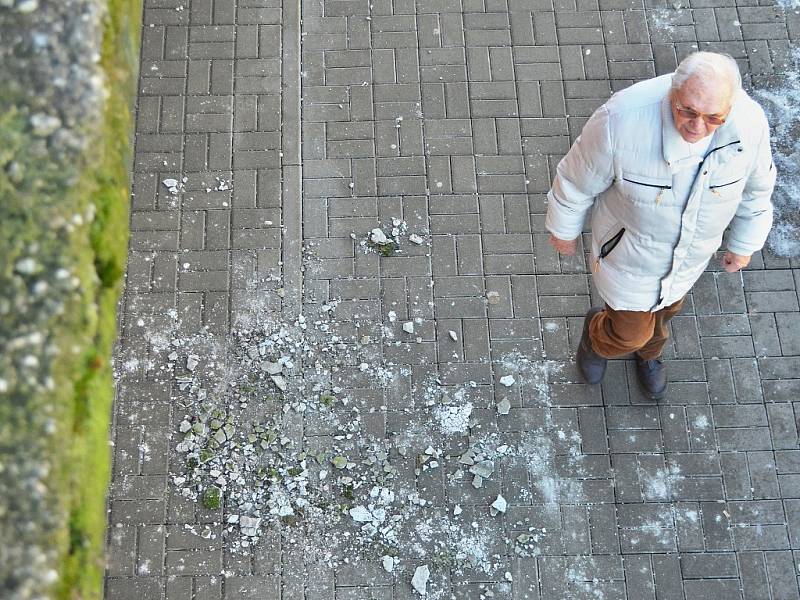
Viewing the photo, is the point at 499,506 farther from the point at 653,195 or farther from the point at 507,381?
the point at 653,195

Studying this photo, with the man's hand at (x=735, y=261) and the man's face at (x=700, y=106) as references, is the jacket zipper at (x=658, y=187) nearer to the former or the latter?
the man's face at (x=700, y=106)

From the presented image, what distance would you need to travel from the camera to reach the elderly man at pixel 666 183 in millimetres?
3279

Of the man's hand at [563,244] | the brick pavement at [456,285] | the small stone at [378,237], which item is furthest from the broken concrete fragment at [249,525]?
the man's hand at [563,244]

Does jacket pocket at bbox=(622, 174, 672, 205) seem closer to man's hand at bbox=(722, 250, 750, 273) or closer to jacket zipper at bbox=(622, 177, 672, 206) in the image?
jacket zipper at bbox=(622, 177, 672, 206)

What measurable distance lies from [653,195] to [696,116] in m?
0.43

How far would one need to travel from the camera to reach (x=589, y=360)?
498cm

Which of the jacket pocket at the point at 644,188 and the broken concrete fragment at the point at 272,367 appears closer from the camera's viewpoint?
the jacket pocket at the point at 644,188

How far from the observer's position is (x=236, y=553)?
4.72 meters

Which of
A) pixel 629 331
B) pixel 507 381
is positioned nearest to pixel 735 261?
pixel 629 331

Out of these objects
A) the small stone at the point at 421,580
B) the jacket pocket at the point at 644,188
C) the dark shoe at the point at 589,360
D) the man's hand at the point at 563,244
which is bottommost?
the small stone at the point at 421,580

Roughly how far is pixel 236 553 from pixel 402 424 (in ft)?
3.96

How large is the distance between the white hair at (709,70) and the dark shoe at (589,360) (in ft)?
6.14

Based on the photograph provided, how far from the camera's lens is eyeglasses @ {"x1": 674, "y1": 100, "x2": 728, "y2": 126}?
10.5 feet

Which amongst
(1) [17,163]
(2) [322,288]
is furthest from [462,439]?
(1) [17,163]
